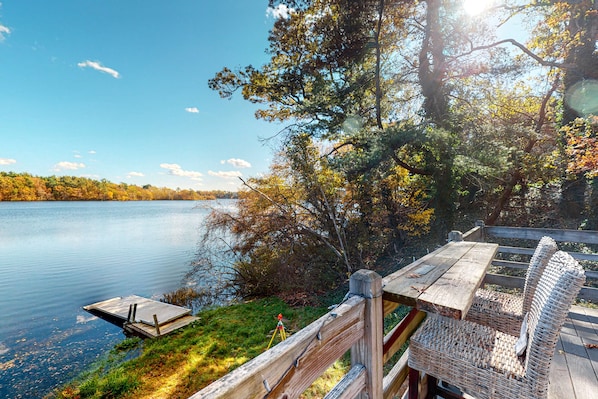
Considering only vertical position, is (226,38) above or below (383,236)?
above

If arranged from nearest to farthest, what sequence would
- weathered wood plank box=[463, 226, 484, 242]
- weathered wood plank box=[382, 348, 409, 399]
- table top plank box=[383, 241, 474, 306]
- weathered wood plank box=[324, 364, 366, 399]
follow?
weathered wood plank box=[324, 364, 366, 399] → table top plank box=[383, 241, 474, 306] → weathered wood plank box=[382, 348, 409, 399] → weathered wood plank box=[463, 226, 484, 242]

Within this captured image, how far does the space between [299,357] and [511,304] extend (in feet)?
6.24

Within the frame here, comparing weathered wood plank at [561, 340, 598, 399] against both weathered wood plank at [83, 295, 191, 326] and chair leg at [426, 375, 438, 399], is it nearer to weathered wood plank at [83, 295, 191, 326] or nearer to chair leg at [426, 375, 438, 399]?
chair leg at [426, 375, 438, 399]

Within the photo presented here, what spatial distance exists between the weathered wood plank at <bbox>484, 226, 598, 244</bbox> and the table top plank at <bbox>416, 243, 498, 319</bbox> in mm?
1823

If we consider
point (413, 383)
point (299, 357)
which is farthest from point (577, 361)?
point (299, 357)

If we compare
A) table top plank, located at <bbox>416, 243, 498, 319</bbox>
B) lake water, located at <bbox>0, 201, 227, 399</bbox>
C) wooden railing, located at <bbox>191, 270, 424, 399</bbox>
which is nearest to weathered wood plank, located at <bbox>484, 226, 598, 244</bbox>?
table top plank, located at <bbox>416, 243, 498, 319</bbox>

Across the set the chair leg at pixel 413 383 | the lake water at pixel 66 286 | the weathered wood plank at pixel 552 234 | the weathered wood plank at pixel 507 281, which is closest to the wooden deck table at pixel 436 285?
the chair leg at pixel 413 383

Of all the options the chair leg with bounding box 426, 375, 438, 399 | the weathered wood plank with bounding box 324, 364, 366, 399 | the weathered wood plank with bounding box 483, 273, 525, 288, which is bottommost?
the chair leg with bounding box 426, 375, 438, 399

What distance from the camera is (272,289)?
7336 millimetres

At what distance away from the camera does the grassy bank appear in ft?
12.8

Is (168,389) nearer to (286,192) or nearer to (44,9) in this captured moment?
(286,192)

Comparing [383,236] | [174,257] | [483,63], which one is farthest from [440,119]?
[174,257]

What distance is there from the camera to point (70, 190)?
136 feet

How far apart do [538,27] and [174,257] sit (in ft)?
51.4
